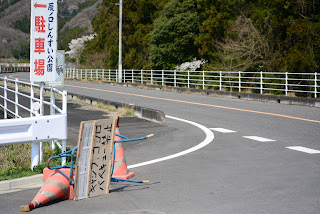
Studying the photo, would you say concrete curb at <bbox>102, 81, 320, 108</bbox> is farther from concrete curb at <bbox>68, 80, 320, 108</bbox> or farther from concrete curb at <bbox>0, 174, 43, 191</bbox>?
concrete curb at <bbox>0, 174, 43, 191</bbox>

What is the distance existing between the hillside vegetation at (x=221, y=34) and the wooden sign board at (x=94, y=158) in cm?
2289

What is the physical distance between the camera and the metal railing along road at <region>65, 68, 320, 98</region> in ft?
90.3

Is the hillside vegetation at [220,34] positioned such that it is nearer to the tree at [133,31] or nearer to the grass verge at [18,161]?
the tree at [133,31]

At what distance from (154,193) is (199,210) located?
106 cm

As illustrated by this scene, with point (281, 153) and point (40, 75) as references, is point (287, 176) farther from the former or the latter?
point (40, 75)

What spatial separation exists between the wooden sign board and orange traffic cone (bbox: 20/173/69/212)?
0.62ft

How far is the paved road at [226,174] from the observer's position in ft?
20.9

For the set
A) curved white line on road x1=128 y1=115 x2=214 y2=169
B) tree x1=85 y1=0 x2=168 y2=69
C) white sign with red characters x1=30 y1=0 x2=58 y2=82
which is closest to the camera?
white sign with red characters x1=30 y1=0 x2=58 y2=82

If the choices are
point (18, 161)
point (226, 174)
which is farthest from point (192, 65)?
point (226, 174)

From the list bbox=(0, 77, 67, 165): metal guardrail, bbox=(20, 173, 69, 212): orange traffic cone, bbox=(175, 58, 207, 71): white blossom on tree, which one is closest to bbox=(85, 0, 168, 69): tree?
bbox=(175, 58, 207, 71): white blossom on tree

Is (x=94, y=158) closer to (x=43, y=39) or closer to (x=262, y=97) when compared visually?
(x=43, y=39)

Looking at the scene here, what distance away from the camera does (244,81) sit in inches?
1313

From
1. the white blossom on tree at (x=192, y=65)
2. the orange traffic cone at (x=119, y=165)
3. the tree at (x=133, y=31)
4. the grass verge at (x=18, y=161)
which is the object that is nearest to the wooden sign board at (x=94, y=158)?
the orange traffic cone at (x=119, y=165)

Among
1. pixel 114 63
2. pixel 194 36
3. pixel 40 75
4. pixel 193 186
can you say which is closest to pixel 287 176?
A: pixel 193 186
